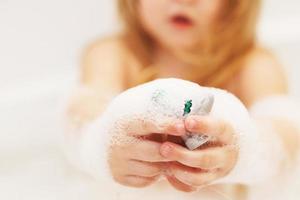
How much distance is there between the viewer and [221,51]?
1.16 m

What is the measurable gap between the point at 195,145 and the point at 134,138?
0.25ft

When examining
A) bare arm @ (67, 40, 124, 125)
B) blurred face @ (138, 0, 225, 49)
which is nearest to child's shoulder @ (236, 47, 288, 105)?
blurred face @ (138, 0, 225, 49)

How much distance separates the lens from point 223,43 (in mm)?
1160

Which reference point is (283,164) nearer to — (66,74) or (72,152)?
(72,152)

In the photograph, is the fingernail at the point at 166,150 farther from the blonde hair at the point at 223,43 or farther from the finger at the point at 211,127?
the blonde hair at the point at 223,43

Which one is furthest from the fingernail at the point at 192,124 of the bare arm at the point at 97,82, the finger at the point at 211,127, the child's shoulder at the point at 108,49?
the child's shoulder at the point at 108,49

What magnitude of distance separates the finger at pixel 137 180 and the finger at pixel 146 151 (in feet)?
0.12

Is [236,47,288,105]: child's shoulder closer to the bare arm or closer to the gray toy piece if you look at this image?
the bare arm

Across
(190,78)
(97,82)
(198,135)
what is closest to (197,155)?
(198,135)

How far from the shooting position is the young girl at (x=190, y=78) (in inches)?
29.4

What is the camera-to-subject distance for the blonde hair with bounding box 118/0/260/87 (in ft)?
3.73

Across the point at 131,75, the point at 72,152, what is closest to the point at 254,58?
the point at 131,75

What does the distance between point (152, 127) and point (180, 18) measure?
0.43 m

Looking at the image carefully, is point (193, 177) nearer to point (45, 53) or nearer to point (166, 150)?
point (166, 150)
